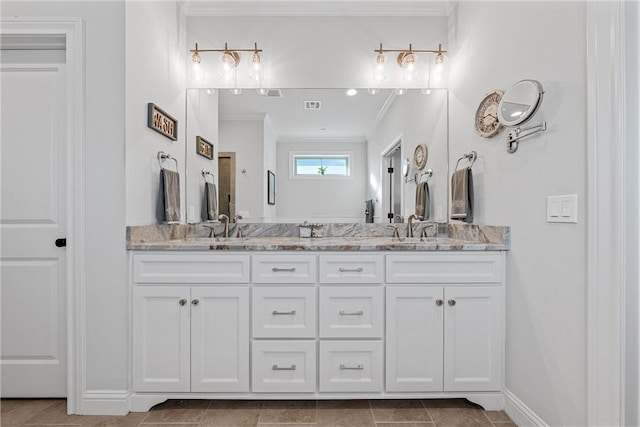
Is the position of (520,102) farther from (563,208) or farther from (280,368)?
(280,368)

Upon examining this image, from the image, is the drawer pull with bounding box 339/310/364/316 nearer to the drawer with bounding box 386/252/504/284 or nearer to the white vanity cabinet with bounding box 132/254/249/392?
the drawer with bounding box 386/252/504/284

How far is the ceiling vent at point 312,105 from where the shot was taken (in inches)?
96.5

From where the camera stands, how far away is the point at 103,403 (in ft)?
5.51

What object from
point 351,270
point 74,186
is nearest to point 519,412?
point 351,270

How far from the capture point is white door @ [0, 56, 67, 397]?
5.76 ft

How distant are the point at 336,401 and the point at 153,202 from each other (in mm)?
1557

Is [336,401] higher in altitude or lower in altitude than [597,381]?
lower

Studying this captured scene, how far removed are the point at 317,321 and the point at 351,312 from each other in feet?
0.60

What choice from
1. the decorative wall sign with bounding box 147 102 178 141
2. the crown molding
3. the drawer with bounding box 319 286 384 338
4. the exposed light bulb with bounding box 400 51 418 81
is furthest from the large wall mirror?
the drawer with bounding box 319 286 384 338

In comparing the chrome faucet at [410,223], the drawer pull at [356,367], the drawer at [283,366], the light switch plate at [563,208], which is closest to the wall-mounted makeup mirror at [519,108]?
the light switch plate at [563,208]

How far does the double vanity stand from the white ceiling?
1109 millimetres

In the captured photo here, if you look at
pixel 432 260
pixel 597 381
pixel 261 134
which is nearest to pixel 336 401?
pixel 432 260

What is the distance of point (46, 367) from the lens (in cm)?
178

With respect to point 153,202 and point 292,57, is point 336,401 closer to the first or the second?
point 153,202
